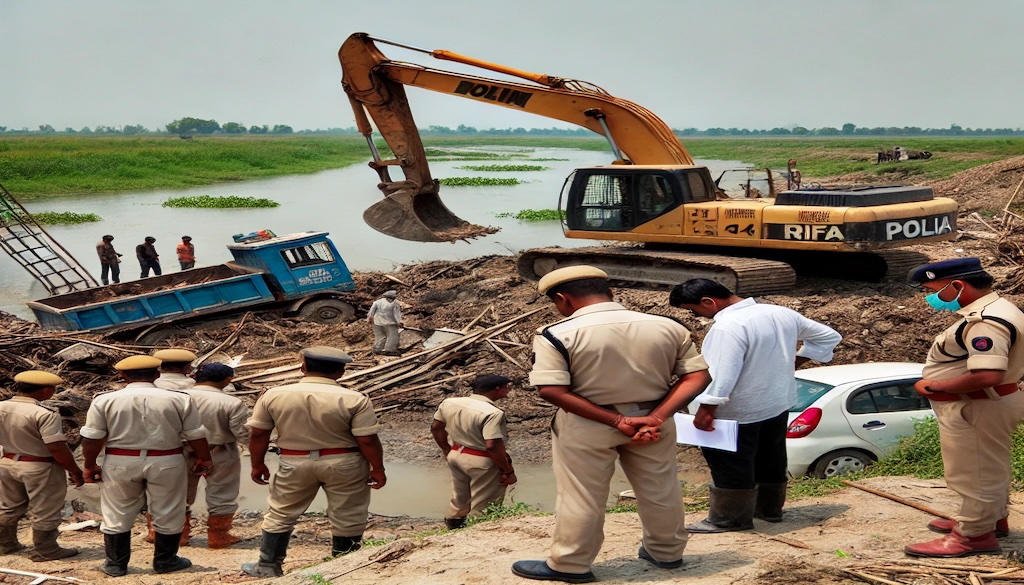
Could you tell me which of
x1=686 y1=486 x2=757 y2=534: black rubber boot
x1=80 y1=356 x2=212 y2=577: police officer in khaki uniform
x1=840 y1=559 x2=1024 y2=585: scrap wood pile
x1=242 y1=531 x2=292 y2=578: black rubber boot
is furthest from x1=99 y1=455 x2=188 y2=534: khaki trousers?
x1=840 y1=559 x2=1024 y2=585: scrap wood pile

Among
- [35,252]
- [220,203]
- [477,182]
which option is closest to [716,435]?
[35,252]

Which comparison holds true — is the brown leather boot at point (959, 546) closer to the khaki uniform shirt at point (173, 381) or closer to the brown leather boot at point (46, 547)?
the khaki uniform shirt at point (173, 381)

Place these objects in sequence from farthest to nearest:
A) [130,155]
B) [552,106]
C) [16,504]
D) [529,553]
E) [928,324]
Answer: [130,155] → [552,106] → [928,324] → [16,504] → [529,553]

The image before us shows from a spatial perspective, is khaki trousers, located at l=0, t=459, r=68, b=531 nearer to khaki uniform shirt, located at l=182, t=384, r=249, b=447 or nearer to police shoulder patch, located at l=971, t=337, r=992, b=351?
khaki uniform shirt, located at l=182, t=384, r=249, b=447

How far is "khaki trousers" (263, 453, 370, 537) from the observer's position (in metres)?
6.87

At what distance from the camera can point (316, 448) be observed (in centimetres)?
686

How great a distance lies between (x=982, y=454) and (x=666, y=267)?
10.9m

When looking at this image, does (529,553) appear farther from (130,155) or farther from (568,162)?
(568,162)

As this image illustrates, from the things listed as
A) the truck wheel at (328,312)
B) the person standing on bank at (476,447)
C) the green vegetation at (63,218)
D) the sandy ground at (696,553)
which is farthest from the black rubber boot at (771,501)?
the green vegetation at (63,218)

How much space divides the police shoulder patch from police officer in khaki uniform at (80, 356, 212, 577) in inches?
205

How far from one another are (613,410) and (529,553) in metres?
1.32

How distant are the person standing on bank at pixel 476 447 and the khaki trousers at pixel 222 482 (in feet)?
6.05

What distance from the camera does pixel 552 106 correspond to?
17703 mm

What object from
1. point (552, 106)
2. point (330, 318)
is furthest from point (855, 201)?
point (330, 318)
